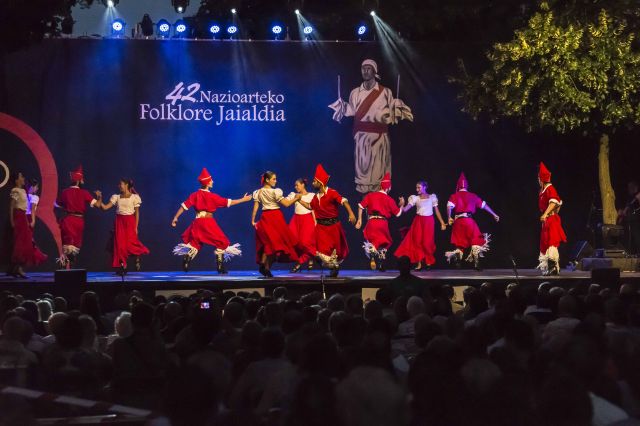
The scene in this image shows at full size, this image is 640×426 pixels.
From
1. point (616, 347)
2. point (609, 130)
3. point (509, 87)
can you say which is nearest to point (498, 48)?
point (509, 87)

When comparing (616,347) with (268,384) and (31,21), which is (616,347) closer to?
(268,384)

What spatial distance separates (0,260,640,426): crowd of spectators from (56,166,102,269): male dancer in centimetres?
765

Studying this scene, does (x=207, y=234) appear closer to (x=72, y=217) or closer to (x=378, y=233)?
(x=72, y=217)

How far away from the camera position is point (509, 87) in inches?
581

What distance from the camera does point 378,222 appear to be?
14852mm

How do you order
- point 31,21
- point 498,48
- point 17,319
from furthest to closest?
point 498,48, point 31,21, point 17,319

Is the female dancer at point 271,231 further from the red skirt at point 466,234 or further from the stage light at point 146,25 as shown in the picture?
the stage light at point 146,25

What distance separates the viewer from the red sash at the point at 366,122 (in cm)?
1623

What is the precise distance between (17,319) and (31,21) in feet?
28.1

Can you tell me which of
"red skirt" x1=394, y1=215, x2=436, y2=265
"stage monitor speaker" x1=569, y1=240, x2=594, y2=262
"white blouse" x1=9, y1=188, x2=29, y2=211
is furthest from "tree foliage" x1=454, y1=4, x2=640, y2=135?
"white blouse" x1=9, y1=188, x2=29, y2=211

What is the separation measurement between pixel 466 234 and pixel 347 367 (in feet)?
37.0

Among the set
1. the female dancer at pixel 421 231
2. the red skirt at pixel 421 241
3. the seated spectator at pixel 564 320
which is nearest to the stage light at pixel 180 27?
the female dancer at pixel 421 231

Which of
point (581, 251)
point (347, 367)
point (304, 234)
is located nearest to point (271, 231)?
point (304, 234)

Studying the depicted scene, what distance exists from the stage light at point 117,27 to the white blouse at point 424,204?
18.0ft
